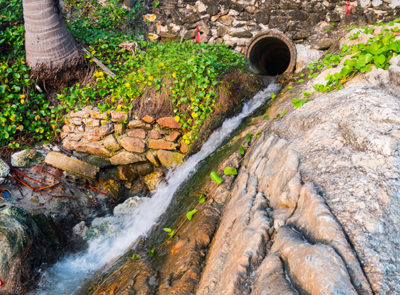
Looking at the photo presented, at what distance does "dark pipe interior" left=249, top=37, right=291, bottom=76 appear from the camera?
615 cm

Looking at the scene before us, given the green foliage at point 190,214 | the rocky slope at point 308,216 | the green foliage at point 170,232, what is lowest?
the green foliage at point 170,232

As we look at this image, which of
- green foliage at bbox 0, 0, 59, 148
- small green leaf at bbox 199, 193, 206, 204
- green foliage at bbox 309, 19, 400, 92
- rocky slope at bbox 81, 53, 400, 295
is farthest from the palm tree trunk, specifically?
green foliage at bbox 309, 19, 400, 92

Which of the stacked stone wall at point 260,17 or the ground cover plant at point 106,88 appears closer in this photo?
the ground cover plant at point 106,88

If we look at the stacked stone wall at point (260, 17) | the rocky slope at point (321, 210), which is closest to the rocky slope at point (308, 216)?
the rocky slope at point (321, 210)

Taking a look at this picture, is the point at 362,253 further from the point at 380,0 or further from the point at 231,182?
Answer: the point at 380,0

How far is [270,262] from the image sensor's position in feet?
5.03

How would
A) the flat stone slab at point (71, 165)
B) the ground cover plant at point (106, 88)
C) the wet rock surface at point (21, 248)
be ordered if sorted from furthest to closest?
the ground cover plant at point (106, 88) < the flat stone slab at point (71, 165) < the wet rock surface at point (21, 248)

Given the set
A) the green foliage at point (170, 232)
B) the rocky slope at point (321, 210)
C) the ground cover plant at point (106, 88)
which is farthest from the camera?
the ground cover plant at point (106, 88)

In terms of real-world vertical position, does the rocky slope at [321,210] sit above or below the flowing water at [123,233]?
above

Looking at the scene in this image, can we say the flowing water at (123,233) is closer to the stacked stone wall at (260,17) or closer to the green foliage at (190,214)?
the green foliage at (190,214)

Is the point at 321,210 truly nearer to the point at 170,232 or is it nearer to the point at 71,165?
the point at 170,232

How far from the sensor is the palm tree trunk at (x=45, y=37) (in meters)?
4.54

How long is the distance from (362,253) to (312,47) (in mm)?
5273

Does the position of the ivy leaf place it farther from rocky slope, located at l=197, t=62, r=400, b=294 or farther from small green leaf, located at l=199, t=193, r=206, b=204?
small green leaf, located at l=199, t=193, r=206, b=204
